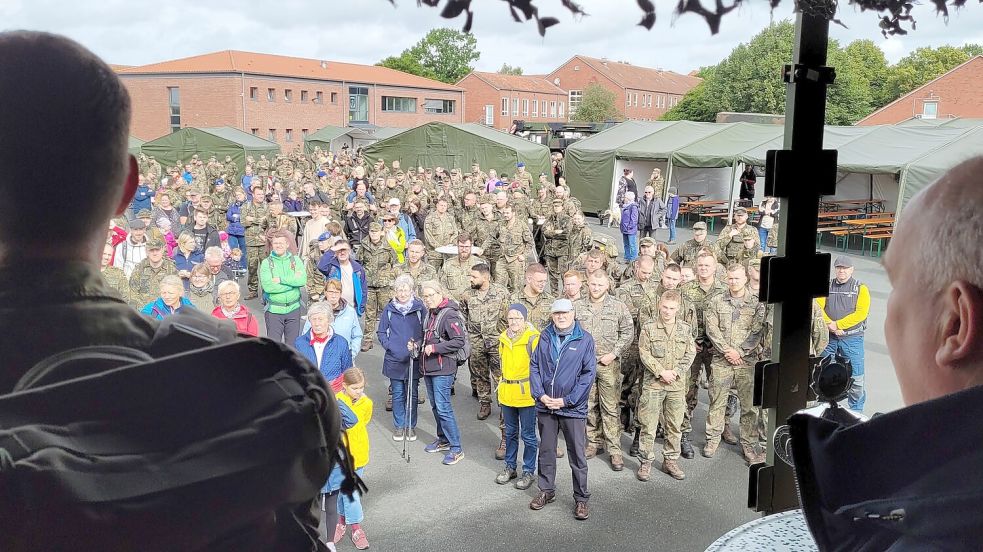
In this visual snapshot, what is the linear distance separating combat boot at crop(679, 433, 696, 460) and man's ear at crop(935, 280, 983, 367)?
6.45 metres

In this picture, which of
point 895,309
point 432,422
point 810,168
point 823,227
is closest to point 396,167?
point 823,227

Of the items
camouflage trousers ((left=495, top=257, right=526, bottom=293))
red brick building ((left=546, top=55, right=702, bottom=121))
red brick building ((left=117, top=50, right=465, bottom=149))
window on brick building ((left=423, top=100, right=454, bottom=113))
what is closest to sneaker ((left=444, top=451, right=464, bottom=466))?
red brick building ((left=117, top=50, right=465, bottom=149))

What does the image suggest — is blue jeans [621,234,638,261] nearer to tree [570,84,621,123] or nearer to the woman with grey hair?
the woman with grey hair

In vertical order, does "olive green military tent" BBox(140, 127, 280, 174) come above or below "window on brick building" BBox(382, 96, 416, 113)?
below

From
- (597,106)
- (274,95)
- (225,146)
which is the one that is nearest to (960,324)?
(274,95)

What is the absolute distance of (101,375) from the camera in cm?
94

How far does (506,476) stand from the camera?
6.69m

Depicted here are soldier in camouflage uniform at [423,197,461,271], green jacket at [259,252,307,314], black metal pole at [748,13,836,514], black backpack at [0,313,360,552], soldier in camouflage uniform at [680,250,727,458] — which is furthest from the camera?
soldier in camouflage uniform at [423,197,461,271]

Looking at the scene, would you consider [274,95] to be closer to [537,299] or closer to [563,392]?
[537,299]

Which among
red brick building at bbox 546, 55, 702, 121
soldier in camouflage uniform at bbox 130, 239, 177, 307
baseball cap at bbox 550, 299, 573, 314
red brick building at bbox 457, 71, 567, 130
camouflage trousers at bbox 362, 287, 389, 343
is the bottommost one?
camouflage trousers at bbox 362, 287, 389, 343

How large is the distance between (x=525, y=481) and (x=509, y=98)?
83.2ft

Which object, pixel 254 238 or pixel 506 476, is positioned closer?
pixel 506 476

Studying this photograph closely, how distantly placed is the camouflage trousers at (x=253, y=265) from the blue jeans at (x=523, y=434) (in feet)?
24.1

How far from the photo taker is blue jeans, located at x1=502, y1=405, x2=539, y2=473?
6.64 m
